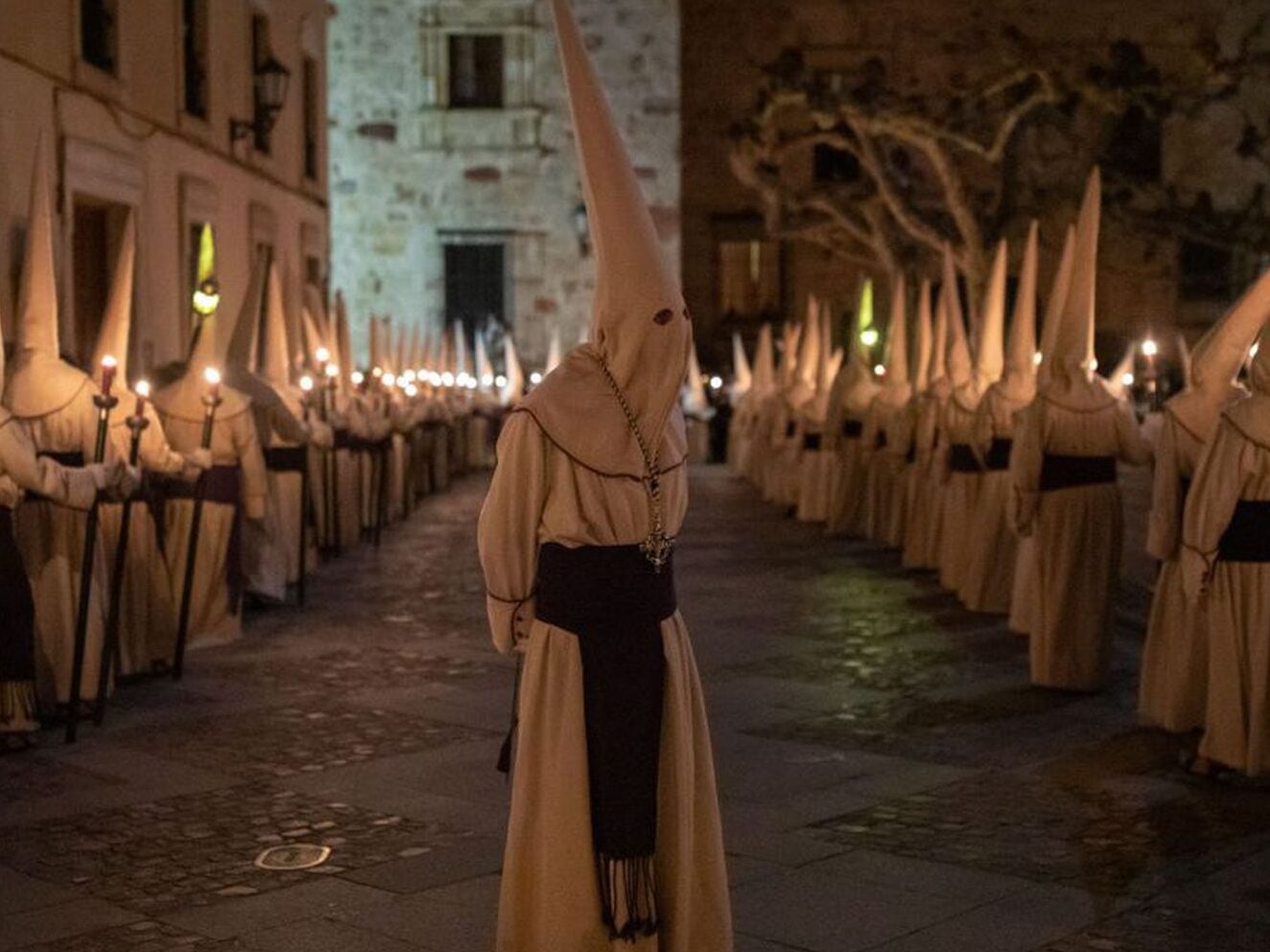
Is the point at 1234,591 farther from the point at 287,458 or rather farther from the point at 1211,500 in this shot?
the point at 287,458

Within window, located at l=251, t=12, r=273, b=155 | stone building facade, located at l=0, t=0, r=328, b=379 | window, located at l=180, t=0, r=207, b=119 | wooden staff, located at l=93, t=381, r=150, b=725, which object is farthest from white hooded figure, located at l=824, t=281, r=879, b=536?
wooden staff, located at l=93, t=381, r=150, b=725

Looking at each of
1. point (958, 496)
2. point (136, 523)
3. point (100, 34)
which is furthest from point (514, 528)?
point (100, 34)

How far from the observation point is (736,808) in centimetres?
830

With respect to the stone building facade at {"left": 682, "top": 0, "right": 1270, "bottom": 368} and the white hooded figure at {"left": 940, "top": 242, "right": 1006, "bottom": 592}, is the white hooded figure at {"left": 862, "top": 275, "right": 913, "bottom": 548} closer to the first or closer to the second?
the white hooded figure at {"left": 940, "top": 242, "right": 1006, "bottom": 592}

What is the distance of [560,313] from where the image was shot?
40.3 m

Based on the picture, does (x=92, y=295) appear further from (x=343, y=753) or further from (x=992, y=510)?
(x=343, y=753)

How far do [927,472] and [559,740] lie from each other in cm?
1255

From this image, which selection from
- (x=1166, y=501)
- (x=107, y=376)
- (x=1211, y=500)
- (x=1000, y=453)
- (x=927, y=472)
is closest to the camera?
(x=1211, y=500)

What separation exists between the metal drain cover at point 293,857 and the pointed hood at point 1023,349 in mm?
7497

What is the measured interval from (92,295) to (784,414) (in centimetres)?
1095

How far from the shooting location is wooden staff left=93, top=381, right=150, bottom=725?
1007 centimetres

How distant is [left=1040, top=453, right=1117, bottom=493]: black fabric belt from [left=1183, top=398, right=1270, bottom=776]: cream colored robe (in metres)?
2.29

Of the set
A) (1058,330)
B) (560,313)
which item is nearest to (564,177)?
(560,313)

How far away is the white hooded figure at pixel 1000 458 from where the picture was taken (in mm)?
13758
